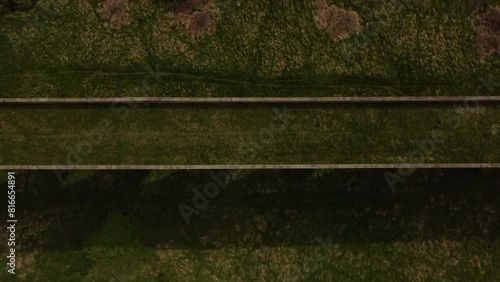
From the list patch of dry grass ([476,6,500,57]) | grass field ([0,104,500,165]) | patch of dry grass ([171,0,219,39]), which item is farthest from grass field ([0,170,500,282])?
patch of dry grass ([171,0,219,39])

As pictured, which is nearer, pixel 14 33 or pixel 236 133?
pixel 236 133

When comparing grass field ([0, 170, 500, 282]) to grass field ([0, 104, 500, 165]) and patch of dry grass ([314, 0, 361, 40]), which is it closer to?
grass field ([0, 104, 500, 165])

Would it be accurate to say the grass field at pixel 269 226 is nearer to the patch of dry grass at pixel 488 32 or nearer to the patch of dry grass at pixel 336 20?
the patch of dry grass at pixel 488 32

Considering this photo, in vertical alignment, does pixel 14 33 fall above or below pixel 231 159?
above

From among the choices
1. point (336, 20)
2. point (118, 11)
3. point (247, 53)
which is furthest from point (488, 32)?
point (118, 11)

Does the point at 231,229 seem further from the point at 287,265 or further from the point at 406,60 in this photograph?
the point at 406,60

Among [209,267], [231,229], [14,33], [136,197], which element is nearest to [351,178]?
[231,229]

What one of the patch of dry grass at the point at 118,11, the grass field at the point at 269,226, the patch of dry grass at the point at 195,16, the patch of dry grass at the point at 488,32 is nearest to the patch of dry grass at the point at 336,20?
the patch of dry grass at the point at 195,16

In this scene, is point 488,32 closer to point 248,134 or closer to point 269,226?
point 248,134
